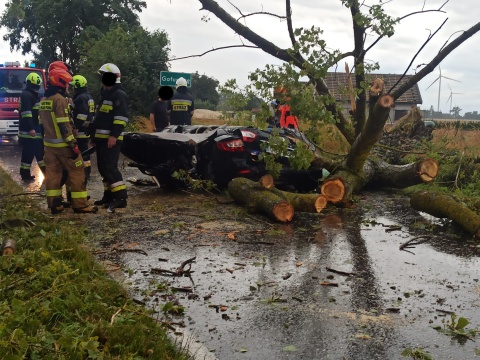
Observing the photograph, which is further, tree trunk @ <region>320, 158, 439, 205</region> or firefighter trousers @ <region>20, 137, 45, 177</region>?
firefighter trousers @ <region>20, 137, 45, 177</region>

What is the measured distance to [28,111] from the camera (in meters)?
10.7

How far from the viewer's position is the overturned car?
350 inches

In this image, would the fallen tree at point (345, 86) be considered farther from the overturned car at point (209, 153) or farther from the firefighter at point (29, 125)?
the firefighter at point (29, 125)

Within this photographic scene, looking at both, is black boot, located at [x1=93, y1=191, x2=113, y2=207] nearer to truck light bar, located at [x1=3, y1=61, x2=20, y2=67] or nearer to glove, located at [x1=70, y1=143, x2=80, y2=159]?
glove, located at [x1=70, y1=143, x2=80, y2=159]

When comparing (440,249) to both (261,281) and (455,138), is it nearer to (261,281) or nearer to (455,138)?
(261,281)

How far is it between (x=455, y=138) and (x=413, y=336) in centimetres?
911

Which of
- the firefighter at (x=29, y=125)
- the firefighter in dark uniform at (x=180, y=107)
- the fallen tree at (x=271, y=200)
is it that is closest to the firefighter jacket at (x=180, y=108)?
the firefighter in dark uniform at (x=180, y=107)

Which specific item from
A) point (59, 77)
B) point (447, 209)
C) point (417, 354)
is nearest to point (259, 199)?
point (447, 209)

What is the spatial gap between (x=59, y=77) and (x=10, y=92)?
40.4 ft

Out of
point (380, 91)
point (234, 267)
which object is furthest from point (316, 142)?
point (234, 267)

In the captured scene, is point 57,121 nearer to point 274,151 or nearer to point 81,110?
point 81,110

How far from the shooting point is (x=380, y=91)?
25.3 ft

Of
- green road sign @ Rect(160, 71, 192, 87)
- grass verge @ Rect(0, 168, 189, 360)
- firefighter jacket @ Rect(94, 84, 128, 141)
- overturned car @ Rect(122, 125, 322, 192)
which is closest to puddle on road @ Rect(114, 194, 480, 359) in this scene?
grass verge @ Rect(0, 168, 189, 360)

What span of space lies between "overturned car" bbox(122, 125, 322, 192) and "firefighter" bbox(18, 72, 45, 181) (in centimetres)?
269
